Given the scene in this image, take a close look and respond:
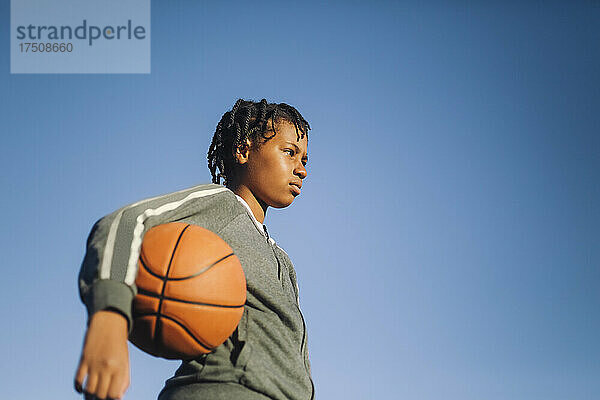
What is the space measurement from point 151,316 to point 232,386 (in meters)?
0.54

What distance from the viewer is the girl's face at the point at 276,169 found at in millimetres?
4004

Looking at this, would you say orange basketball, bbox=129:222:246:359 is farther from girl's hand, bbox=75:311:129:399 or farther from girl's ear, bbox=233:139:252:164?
girl's ear, bbox=233:139:252:164

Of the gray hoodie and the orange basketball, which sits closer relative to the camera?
the gray hoodie

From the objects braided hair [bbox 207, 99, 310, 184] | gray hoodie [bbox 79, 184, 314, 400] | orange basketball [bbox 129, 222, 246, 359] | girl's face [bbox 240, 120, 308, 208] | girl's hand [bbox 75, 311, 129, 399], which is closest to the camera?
girl's hand [bbox 75, 311, 129, 399]

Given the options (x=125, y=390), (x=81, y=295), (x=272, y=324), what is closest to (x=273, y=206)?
(x=272, y=324)

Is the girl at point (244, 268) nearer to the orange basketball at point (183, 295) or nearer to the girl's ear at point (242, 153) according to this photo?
the girl's ear at point (242, 153)

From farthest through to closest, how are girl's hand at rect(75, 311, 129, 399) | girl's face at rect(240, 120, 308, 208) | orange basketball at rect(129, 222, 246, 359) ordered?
girl's face at rect(240, 120, 308, 208), orange basketball at rect(129, 222, 246, 359), girl's hand at rect(75, 311, 129, 399)

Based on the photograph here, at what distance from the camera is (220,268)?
305cm

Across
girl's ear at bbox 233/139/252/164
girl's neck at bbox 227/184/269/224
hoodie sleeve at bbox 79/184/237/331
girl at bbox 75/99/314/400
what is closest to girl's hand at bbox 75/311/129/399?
girl at bbox 75/99/314/400

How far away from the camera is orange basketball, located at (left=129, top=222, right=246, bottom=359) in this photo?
9.52 ft

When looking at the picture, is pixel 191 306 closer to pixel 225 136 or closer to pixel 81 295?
pixel 81 295

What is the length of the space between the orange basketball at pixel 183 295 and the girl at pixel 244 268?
14cm

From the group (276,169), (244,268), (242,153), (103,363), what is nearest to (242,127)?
(242,153)

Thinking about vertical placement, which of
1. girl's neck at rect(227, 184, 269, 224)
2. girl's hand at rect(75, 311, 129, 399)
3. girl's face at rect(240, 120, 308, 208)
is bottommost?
girl's hand at rect(75, 311, 129, 399)
